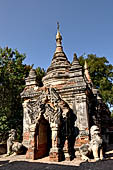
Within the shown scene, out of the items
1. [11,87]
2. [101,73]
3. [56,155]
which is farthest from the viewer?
[101,73]

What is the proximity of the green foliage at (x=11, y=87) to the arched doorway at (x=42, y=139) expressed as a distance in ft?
20.7

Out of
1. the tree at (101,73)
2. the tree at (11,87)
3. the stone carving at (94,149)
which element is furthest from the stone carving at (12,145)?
the tree at (101,73)

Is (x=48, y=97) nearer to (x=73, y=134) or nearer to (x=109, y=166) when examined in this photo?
(x=73, y=134)

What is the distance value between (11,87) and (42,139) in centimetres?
848

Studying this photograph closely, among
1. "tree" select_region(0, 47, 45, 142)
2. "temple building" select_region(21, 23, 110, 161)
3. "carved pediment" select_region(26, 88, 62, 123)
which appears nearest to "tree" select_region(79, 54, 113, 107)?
"tree" select_region(0, 47, 45, 142)

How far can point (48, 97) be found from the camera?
8234 mm

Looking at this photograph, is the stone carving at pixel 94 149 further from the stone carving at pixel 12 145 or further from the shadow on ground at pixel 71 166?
the stone carving at pixel 12 145

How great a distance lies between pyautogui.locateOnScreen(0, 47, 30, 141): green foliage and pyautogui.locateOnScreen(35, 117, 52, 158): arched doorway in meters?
6.29

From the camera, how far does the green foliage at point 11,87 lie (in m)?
14.9

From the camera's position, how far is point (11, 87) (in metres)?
15.7

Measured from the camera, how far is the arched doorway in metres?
8.08

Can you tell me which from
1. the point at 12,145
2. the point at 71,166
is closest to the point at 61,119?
the point at 71,166

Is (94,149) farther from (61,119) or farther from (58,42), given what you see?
(58,42)

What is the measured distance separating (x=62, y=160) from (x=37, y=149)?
1.51 meters
